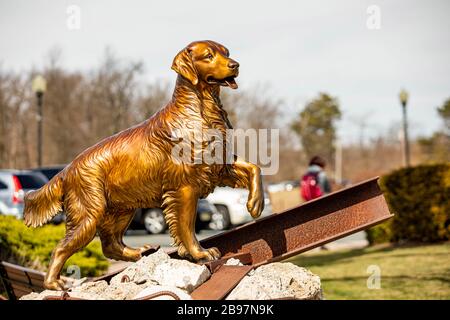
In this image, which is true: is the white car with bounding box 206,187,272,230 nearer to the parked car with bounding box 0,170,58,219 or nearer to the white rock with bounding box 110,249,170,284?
the parked car with bounding box 0,170,58,219

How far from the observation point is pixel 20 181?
47.9ft

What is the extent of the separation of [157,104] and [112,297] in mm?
19425

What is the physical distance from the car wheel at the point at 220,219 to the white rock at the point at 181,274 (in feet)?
44.1

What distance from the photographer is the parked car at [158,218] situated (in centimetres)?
1684

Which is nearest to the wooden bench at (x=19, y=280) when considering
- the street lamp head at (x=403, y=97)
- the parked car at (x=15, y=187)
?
the parked car at (x=15, y=187)

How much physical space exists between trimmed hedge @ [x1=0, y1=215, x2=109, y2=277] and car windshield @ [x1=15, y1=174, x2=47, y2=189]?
6.56 m

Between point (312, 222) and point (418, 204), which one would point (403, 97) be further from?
point (312, 222)

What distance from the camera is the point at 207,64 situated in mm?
→ 3969

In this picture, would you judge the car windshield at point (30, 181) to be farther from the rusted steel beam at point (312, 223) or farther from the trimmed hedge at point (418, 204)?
the rusted steel beam at point (312, 223)

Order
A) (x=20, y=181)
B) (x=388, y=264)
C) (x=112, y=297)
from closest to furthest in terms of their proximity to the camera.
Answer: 1. (x=112, y=297)
2. (x=388, y=264)
3. (x=20, y=181)

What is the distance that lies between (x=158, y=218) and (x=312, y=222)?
12774 mm
